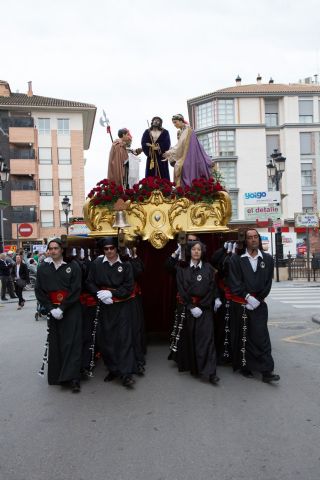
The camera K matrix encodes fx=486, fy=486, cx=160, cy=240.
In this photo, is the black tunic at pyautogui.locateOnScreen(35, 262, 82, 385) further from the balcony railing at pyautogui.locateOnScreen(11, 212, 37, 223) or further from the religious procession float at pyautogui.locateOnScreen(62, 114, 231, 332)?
the balcony railing at pyautogui.locateOnScreen(11, 212, 37, 223)

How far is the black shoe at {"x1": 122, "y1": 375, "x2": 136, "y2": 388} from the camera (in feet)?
19.3

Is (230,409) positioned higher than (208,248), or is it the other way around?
(208,248)

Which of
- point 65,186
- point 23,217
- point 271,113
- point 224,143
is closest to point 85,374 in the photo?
point 23,217

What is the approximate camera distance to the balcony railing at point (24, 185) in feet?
147

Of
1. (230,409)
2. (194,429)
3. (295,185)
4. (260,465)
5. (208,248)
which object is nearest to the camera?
(260,465)

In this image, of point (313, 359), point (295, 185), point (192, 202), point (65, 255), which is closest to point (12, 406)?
point (65, 255)

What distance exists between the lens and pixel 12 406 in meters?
5.23

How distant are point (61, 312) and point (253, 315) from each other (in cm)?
237

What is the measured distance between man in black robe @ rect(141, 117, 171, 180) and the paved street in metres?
3.22

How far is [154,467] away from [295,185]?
143 feet

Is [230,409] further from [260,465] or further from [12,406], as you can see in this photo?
[12,406]

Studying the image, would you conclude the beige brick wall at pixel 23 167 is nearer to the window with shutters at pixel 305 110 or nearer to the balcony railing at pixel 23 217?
the balcony railing at pixel 23 217

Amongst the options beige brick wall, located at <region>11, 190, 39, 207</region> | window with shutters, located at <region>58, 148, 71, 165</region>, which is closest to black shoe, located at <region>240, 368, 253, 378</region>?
beige brick wall, located at <region>11, 190, 39, 207</region>

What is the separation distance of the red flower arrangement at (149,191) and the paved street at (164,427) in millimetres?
2421
